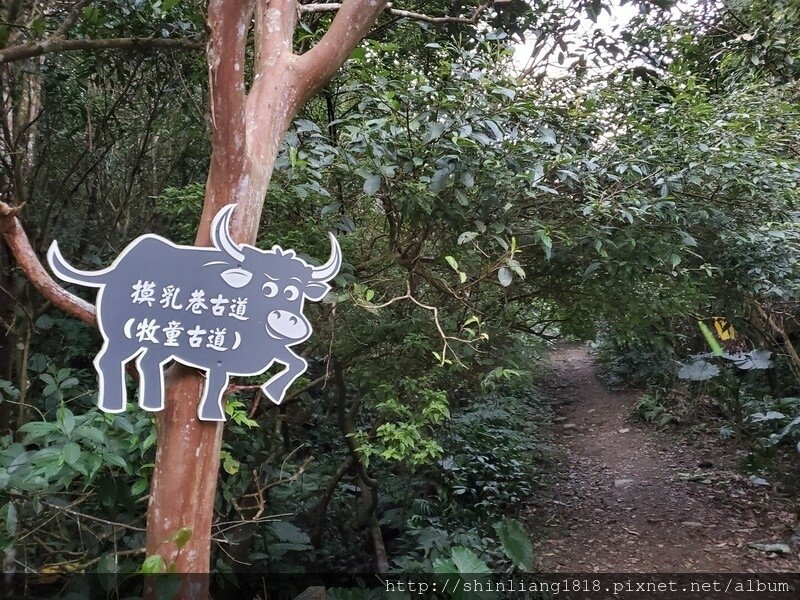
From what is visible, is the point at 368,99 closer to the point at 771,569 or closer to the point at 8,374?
the point at 8,374

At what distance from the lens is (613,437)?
21.7ft

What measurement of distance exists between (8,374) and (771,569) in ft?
16.3

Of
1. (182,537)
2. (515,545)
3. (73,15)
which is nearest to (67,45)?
(73,15)

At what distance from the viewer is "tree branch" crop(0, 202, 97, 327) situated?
1.43 metres

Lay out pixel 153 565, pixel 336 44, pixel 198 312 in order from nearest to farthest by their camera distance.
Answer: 1. pixel 153 565
2. pixel 198 312
3. pixel 336 44

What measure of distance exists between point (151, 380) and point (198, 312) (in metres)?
0.23

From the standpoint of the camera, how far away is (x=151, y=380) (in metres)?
1.49

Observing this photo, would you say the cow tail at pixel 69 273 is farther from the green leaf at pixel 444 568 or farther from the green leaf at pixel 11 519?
the green leaf at pixel 444 568

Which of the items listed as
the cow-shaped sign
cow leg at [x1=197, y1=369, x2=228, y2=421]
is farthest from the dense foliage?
the cow-shaped sign

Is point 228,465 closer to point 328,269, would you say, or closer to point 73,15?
point 328,269

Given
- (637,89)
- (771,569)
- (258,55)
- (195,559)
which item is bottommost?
(771,569)

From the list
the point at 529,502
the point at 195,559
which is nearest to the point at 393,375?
the point at 195,559

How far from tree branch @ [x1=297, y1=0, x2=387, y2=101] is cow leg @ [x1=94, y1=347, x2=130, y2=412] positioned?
110cm

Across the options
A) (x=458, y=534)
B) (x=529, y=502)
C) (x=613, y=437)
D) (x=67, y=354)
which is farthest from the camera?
(x=613, y=437)
